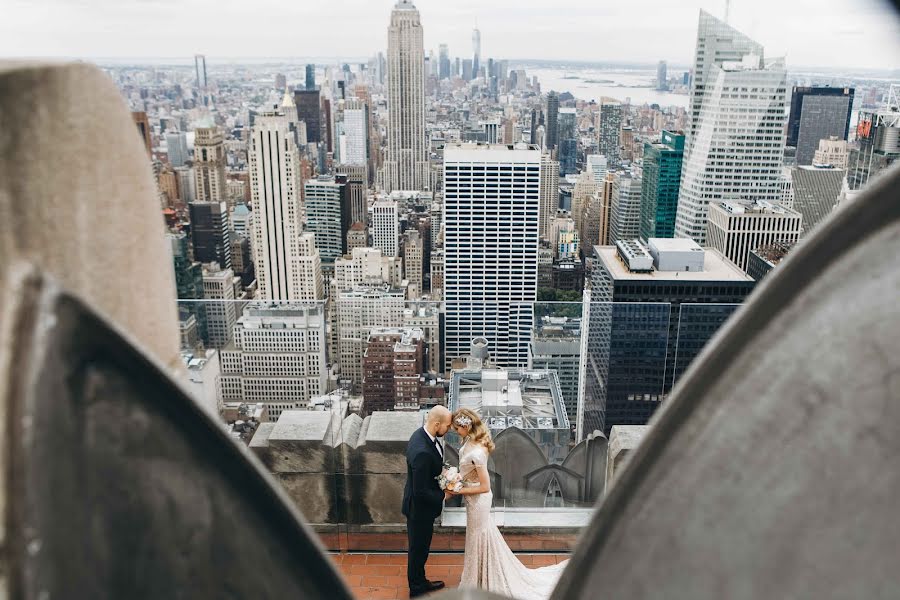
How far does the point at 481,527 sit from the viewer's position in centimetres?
276

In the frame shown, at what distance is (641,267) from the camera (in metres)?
13.6

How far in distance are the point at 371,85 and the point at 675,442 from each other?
3040 inches

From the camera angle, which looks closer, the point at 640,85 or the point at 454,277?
the point at 454,277

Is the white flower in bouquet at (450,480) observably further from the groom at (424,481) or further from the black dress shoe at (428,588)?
the black dress shoe at (428,588)

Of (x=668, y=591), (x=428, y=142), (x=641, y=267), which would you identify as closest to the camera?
(x=668, y=591)

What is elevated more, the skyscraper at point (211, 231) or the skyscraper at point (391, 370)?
the skyscraper at point (391, 370)

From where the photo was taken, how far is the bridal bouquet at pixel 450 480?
2703 mm

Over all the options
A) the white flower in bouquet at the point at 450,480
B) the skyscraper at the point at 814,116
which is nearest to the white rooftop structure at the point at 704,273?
the white flower in bouquet at the point at 450,480

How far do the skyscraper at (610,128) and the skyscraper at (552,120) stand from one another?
3.40m

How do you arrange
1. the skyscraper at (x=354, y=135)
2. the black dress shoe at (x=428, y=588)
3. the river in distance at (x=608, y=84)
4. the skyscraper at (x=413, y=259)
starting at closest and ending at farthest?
1. the black dress shoe at (x=428, y=588)
2. the skyscraper at (x=413, y=259)
3. the river in distance at (x=608, y=84)
4. the skyscraper at (x=354, y=135)

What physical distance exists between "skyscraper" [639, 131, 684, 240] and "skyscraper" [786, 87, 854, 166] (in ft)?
24.4

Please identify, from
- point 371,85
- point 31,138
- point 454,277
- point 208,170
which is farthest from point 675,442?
point 371,85

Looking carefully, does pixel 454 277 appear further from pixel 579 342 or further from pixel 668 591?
pixel 668 591

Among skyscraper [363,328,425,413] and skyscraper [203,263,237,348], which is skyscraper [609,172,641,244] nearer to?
skyscraper [363,328,425,413]
